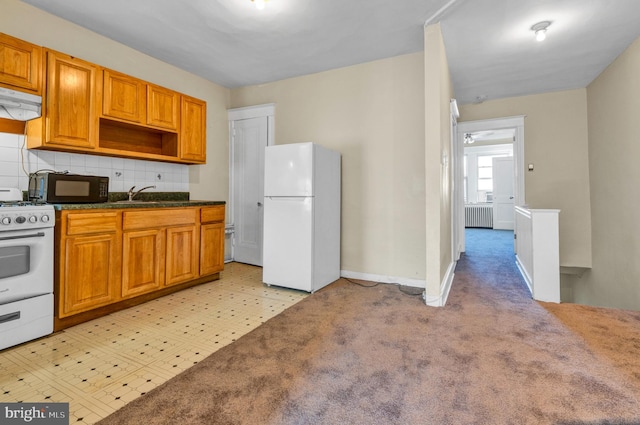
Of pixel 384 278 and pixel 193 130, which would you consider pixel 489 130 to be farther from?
pixel 193 130

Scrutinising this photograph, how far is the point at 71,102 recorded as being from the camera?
8.87 feet

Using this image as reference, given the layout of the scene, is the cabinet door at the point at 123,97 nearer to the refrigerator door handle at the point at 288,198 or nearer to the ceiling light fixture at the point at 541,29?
the refrigerator door handle at the point at 288,198

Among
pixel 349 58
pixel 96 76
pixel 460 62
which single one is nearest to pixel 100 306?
pixel 96 76

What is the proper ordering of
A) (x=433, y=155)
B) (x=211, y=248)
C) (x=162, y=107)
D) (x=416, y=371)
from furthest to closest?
(x=211, y=248), (x=162, y=107), (x=433, y=155), (x=416, y=371)

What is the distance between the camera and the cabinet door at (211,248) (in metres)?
3.49

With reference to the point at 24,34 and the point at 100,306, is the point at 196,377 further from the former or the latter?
the point at 24,34

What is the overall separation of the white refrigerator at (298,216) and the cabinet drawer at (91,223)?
142 centimetres

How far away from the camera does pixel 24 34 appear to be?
8.62ft

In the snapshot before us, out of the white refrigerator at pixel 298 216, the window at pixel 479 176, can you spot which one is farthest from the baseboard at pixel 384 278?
the window at pixel 479 176

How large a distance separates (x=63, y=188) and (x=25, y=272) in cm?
71

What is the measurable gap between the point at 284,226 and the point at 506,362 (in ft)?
7.31

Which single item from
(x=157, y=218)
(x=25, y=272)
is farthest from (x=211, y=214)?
(x=25, y=272)

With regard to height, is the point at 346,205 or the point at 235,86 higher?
the point at 235,86

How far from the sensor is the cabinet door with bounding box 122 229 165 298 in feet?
8.98
